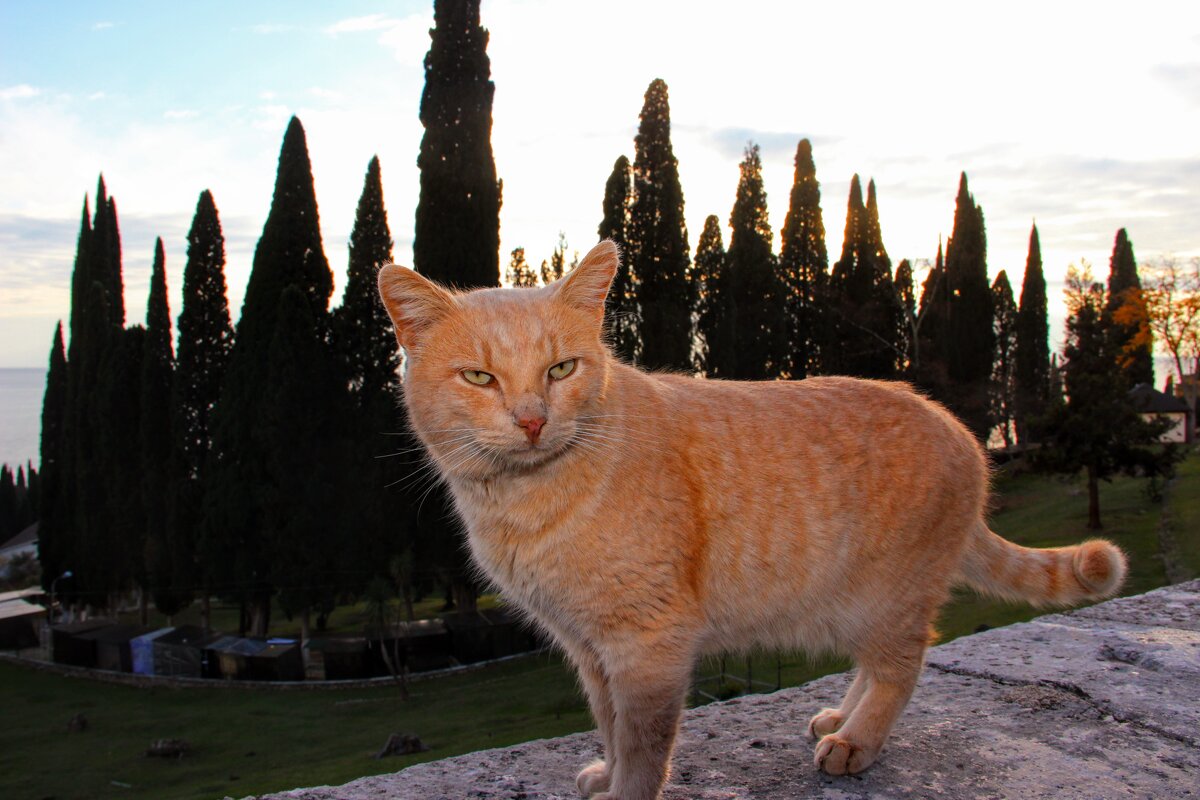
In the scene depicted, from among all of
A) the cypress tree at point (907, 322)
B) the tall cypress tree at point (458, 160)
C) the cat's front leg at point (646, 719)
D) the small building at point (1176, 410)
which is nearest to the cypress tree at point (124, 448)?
the tall cypress tree at point (458, 160)

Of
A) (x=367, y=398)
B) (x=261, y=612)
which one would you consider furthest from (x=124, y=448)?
(x=367, y=398)

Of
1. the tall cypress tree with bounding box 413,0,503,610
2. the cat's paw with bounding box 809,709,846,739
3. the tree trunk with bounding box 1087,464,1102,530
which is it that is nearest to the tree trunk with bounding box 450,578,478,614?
the tall cypress tree with bounding box 413,0,503,610

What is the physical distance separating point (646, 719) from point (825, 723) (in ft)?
1.88

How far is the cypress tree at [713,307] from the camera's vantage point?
23.9 m

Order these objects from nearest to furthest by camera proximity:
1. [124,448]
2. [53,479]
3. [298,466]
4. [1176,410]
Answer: [298,466] < [124,448] < [53,479] < [1176,410]

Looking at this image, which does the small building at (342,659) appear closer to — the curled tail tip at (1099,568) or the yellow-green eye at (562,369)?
the yellow-green eye at (562,369)

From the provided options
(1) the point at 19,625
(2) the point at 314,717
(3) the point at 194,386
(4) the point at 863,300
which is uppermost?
(4) the point at 863,300

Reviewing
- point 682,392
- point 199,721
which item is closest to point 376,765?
point 199,721

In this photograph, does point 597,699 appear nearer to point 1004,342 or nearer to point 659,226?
point 659,226

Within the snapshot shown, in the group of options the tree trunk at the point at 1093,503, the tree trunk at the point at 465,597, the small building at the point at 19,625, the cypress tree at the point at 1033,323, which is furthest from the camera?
the cypress tree at the point at 1033,323

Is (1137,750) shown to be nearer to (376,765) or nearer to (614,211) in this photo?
(376,765)

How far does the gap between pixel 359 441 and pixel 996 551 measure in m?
21.0

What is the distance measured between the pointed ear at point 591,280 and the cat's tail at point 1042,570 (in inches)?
51.4

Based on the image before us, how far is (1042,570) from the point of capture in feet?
8.71
